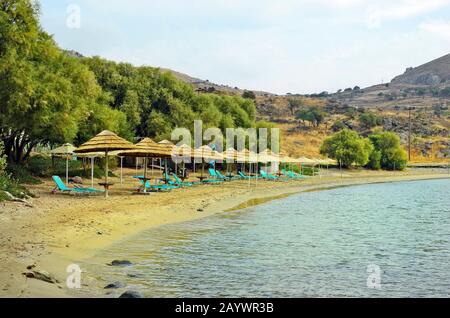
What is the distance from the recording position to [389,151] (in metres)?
75.6

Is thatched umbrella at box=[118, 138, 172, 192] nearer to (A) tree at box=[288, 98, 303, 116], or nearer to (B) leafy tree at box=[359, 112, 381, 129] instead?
(B) leafy tree at box=[359, 112, 381, 129]

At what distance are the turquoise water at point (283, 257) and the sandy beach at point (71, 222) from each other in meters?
0.71

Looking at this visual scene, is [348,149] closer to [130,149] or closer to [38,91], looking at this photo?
[130,149]

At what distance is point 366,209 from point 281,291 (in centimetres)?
1906

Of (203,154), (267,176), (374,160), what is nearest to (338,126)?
(374,160)

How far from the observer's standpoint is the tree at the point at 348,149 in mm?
66875

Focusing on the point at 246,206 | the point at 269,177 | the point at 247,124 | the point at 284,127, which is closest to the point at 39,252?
the point at 246,206

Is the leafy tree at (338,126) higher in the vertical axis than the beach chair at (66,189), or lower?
higher

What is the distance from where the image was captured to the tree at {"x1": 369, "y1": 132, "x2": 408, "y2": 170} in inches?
2960

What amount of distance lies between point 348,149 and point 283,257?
56.0m

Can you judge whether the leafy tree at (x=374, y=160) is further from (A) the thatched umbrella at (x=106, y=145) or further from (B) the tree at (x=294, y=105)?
(A) the thatched umbrella at (x=106, y=145)

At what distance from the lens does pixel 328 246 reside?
48.9 feet
